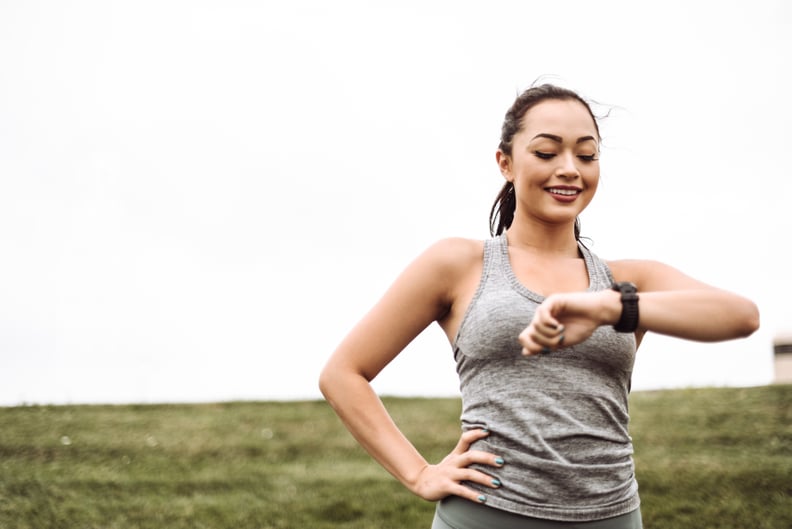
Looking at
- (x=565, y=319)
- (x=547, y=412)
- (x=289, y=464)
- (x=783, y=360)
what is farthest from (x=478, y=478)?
(x=783, y=360)

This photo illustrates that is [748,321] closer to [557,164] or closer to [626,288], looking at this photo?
[626,288]

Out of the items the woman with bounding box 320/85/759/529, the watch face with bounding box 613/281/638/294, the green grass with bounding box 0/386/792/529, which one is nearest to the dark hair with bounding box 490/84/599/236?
the woman with bounding box 320/85/759/529

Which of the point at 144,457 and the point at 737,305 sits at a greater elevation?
Result: the point at 737,305

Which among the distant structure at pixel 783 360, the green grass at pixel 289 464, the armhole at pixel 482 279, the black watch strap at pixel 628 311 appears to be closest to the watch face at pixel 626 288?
the black watch strap at pixel 628 311

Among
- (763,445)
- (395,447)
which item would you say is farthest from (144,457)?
(395,447)

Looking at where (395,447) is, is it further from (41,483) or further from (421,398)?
(421,398)

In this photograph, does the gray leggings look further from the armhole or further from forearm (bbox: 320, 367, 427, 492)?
the armhole

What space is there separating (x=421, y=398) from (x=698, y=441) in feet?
10.5

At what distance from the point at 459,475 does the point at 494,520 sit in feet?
0.46

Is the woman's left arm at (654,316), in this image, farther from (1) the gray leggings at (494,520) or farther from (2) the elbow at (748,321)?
(1) the gray leggings at (494,520)

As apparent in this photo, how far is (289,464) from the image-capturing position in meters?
8.04

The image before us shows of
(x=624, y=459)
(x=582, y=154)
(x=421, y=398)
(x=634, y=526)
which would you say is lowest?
(x=421, y=398)

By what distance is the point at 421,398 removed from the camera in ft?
32.5

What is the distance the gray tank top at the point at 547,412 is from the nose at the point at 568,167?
34 cm
